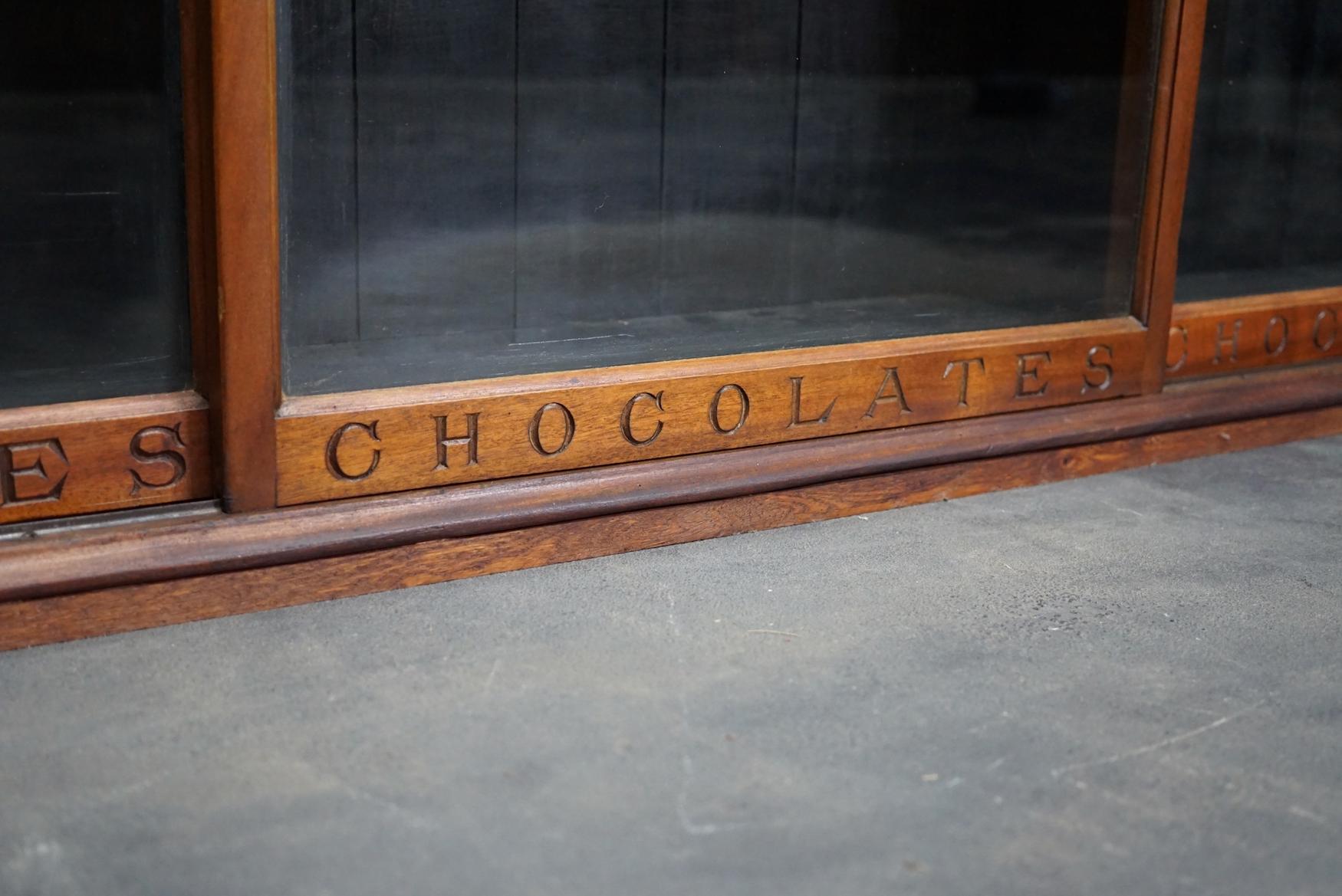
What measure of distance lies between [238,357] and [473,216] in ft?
1.12

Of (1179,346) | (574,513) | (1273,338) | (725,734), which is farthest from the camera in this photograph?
(1273,338)

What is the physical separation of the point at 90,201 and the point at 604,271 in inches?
24.5

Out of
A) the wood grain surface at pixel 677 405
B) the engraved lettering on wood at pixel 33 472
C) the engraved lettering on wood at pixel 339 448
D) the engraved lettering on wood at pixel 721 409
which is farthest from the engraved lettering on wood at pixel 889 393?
the engraved lettering on wood at pixel 33 472

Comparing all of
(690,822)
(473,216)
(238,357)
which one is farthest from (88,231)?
(690,822)

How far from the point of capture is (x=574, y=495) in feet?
6.11

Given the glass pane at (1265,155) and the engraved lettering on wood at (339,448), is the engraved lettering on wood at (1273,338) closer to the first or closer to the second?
the glass pane at (1265,155)

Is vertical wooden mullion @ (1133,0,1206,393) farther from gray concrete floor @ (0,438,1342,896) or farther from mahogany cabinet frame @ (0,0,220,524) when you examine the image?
mahogany cabinet frame @ (0,0,220,524)

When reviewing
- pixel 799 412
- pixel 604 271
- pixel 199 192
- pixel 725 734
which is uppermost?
pixel 199 192

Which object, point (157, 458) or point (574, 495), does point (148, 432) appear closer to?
point (157, 458)

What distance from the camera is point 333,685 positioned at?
4.98 ft

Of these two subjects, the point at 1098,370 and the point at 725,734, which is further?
the point at 1098,370

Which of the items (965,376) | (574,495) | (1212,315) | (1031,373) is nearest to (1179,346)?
(1212,315)

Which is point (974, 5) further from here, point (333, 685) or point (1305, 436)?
point (333, 685)

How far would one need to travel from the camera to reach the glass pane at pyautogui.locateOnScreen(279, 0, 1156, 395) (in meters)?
1.75
